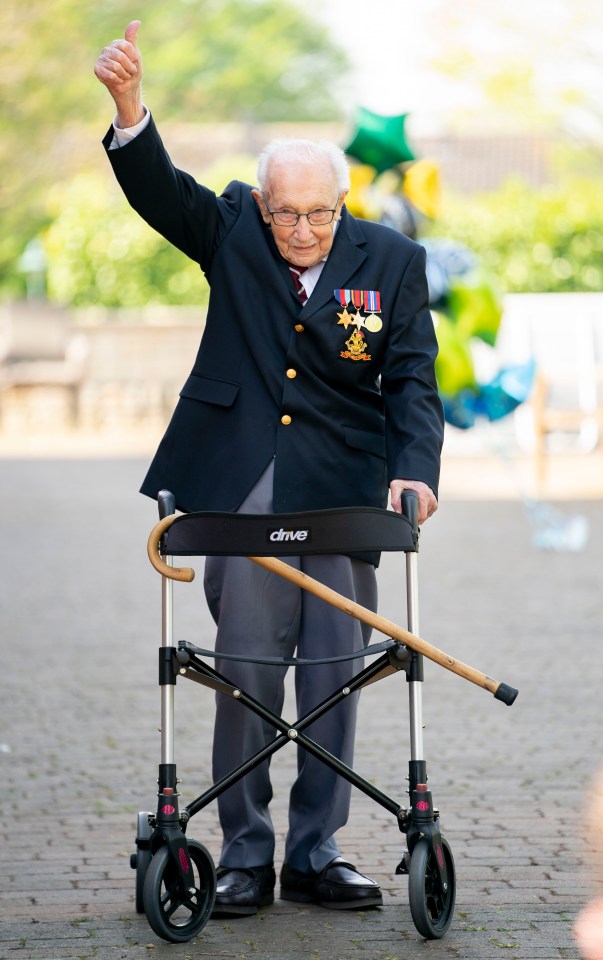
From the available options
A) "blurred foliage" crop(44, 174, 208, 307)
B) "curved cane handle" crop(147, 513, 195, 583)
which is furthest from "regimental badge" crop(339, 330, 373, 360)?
"blurred foliage" crop(44, 174, 208, 307)

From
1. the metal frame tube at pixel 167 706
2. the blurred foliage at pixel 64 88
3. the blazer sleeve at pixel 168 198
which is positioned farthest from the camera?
the blurred foliage at pixel 64 88

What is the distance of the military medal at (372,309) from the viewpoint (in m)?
4.14

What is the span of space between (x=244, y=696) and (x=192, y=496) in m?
0.56

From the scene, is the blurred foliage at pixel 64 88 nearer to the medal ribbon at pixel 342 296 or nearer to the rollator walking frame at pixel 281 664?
the medal ribbon at pixel 342 296

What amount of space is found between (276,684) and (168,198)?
49.2 inches

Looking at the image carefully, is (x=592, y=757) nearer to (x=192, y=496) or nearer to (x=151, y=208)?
(x=192, y=496)

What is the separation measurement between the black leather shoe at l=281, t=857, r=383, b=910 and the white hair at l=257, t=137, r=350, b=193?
172 centimetres

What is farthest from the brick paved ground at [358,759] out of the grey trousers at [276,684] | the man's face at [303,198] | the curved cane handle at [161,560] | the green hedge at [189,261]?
the green hedge at [189,261]

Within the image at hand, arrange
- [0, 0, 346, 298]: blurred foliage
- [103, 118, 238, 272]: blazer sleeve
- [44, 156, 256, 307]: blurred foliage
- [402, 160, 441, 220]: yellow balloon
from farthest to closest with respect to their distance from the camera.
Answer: [44, 156, 256, 307]: blurred foliage → [0, 0, 346, 298]: blurred foliage → [402, 160, 441, 220]: yellow balloon → [103, 118, 238, 272]: blazer sleeve

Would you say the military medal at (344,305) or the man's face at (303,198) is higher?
the man's face at (303,198)

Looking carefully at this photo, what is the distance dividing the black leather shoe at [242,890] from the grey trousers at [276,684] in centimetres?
2

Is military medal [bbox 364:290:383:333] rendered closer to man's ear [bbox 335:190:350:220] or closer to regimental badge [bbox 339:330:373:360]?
regimental badge [bbox 339:330:373:360]

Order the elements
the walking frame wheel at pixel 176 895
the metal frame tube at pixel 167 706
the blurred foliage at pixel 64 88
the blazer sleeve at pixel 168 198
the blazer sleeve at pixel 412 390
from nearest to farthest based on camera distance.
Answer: the walking frame wheel at pixel 176 895, the metal frame tube at pixel 167 706, the blazer sleeve at pixel 168 198, the blazer sleeve at pixel 412 390, the blurred foliage at pixel 64 88

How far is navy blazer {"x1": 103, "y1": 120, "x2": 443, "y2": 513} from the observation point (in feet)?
13.5
